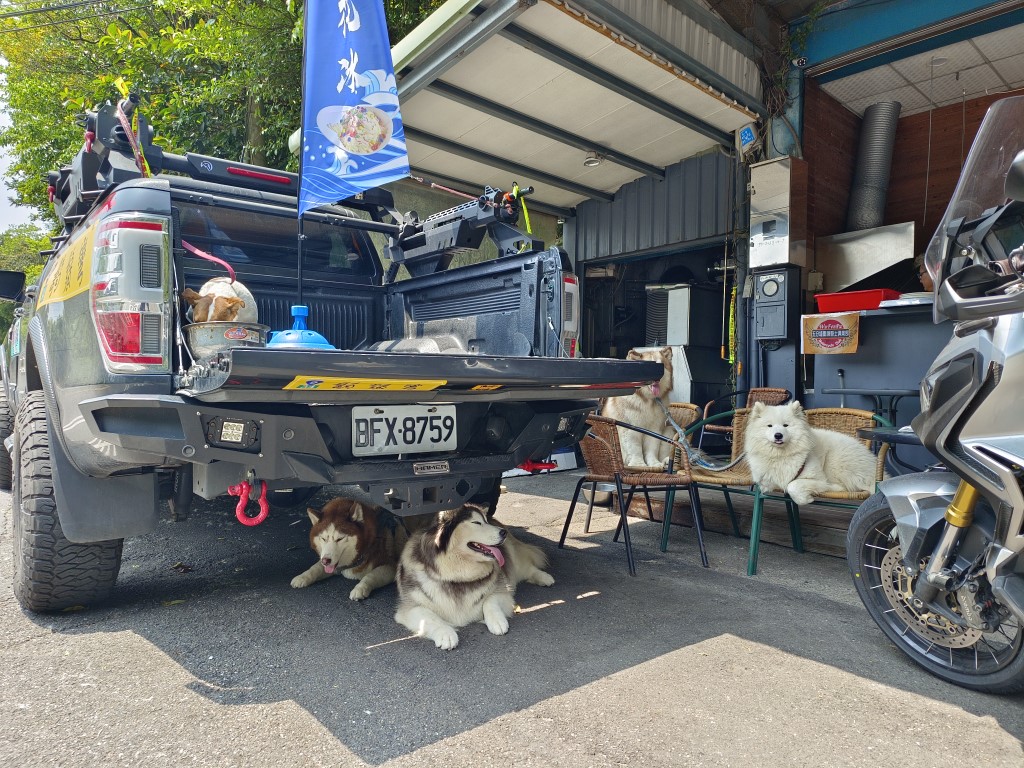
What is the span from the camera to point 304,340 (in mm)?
2557

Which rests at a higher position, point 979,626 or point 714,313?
point 714,313

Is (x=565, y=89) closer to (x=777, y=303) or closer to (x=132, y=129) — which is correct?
(x=777, y=303)

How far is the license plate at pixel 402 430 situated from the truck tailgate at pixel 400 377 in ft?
0.48

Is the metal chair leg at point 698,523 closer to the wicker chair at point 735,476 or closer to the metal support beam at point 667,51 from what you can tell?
the wicker chair at point 735,476

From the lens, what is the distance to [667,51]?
5.36 metres

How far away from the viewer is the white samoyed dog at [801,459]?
365 cm

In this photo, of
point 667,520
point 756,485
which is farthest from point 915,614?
point 667,520

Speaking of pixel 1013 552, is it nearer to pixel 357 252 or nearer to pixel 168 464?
pixel 168 464

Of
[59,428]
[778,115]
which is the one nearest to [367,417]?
[59,428]

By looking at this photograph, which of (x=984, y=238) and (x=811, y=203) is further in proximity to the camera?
(x=811, y=203)

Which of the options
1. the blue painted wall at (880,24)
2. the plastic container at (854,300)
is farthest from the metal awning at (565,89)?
the plastic container at (854,300)

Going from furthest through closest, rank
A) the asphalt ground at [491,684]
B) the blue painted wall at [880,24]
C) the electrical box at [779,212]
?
the electrical box at [779,212] → the blue painted wall at [880,24] → the asphalt ground at [491,684]

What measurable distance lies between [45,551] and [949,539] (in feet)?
11.5

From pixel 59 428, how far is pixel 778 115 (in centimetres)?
678
